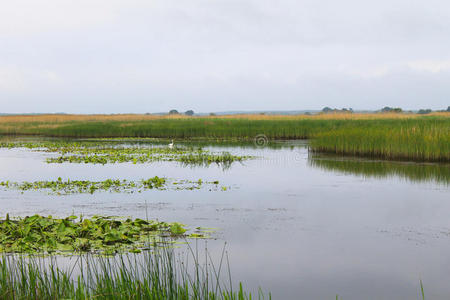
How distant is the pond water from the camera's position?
677cm

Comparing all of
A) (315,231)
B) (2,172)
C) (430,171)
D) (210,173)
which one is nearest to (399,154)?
(430,171)

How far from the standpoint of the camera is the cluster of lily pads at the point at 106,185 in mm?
13570

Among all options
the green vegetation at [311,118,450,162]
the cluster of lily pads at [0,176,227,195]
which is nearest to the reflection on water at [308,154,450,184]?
the green vegetation at [311,118,450,162]

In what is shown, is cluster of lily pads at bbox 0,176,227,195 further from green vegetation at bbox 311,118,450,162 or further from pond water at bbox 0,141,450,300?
green vegetation at bbox 311,118,450,162

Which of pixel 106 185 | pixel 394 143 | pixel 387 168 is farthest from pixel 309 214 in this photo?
pixel 394 143

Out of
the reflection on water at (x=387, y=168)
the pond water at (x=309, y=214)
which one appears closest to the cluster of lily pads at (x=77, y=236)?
the pond water at (x=309, y=214)

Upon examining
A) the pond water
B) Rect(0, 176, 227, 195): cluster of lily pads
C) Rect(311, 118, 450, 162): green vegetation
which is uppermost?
Rect(311, 118, 450, 162): green vegetation

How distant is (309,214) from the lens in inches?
417

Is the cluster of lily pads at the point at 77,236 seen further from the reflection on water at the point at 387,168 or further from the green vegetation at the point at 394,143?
the green vegetation at the point at 394,143

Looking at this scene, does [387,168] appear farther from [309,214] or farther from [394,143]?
[309,214]

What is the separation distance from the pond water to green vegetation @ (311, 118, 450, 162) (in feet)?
3.49

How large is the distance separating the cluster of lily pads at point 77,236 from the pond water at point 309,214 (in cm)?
50

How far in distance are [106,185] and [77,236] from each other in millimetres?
6435

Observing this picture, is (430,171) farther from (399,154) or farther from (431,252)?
(431,252)
